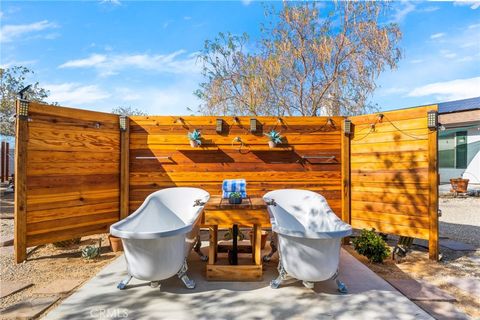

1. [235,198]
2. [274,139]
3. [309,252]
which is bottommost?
[309,252]

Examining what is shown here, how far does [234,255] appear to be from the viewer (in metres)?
2.97

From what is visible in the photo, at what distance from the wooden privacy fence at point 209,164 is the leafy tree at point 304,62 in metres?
2.63

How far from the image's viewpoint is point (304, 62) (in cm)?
635

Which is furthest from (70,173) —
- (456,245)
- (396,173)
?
(456,245)

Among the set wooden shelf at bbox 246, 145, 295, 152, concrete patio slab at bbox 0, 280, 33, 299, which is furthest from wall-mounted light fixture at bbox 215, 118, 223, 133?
concrete patio slab at bbox 0, 280, 33, 299

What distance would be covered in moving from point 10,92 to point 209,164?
11691 mm

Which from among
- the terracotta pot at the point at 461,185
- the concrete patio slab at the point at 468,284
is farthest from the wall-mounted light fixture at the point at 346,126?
the terracotta pot at the point at 461,185

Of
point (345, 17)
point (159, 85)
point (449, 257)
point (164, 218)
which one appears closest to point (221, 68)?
point (159, 85)

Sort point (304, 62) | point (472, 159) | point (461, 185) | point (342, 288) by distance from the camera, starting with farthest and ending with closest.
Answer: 1. point (472, 159)
2. point (461, 185)
3. point (304, 62)
4. point (342, 288)

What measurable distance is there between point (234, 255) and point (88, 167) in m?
2.29

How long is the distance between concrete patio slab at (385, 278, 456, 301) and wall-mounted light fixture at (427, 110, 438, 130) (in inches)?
→ 71.2

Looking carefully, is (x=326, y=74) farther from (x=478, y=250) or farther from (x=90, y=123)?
(x=90, y=123)

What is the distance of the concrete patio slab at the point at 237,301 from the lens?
2.08 meters

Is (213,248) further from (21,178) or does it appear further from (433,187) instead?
(433,187)
